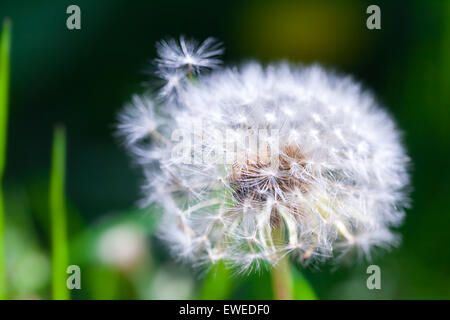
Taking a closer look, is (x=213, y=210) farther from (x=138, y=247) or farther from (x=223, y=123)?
(x=138, y=247)

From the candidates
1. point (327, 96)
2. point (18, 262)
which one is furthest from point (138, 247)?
point (327, 96)

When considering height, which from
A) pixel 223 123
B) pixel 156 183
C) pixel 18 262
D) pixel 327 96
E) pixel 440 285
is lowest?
pixel 440 285

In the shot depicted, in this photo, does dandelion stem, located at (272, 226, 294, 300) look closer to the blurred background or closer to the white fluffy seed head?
the white fluffy seed head

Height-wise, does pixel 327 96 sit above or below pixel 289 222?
above

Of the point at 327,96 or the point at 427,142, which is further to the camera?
the point at 427,142

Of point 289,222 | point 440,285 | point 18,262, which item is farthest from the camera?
point 440,285

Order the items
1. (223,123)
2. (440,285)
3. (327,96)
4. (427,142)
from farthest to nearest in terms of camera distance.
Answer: (427,142), (440,285), (327,96), (223,123)

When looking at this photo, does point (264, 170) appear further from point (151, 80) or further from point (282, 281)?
point (151, 80)
